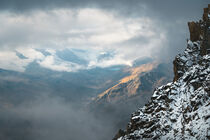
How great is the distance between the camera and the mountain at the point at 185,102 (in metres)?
89.1

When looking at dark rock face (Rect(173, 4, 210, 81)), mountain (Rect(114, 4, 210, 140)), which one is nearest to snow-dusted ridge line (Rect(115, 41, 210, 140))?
mountain (Rect(114, 4, 210, 140))

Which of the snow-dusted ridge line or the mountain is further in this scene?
the mountain

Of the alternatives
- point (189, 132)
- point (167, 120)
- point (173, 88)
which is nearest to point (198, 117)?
point (189, 132)

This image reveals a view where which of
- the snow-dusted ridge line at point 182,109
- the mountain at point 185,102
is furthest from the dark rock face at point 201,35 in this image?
the snow-dusted ridge line at point 182,109

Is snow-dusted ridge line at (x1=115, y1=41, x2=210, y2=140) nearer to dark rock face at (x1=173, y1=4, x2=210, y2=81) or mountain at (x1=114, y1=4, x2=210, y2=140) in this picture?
mountain at (x1=114, y1=4, x2=210, y2=140)

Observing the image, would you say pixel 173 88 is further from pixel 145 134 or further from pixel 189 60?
pixel 145 134

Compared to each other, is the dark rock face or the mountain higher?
the dark rock face

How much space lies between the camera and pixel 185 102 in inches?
3957

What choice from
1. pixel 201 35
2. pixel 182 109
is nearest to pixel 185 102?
pixel 182 109

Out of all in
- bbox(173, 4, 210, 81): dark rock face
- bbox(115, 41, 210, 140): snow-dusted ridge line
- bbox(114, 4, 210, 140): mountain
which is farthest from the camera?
bbox(173, 4, 210, 81): dark rock face

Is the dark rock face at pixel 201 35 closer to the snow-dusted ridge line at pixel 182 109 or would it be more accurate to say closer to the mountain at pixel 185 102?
the mountain at pixel 185 102

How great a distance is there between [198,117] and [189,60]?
120 feet

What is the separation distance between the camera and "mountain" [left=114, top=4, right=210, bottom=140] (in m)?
89.1

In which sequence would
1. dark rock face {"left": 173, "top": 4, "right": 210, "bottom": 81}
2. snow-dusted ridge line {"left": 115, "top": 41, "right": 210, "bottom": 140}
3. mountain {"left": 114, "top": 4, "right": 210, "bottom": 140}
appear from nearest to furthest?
snow-dusted ridge line {"left": 115, "top": 41, "right": 210, "bottom": 140} → mountain {"left": 114, "top": 4, "right": 210, "bottom": 140} → dark rock face {"left": 173, "top": 4, "right": 210, "bottom": 81}
